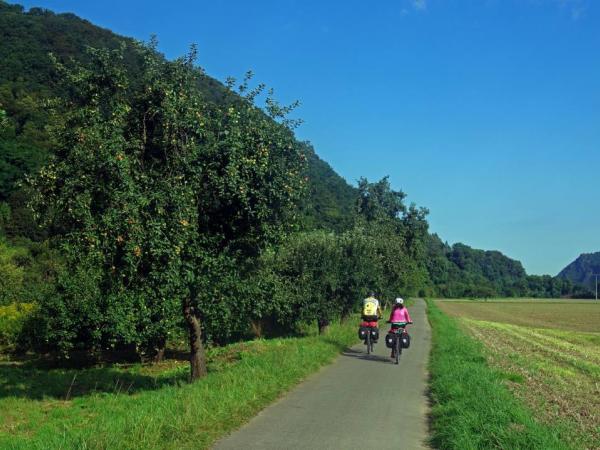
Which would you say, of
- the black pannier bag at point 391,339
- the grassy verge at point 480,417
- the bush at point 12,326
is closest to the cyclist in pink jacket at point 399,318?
the black pannier bag at point 391,339

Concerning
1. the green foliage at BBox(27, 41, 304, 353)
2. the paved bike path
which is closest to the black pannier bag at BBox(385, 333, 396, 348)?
the paved bike path

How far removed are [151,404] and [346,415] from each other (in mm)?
3203

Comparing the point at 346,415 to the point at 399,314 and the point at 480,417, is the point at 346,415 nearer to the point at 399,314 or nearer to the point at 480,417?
the point at 480,417

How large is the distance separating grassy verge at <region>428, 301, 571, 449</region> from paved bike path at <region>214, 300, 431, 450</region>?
0.36m

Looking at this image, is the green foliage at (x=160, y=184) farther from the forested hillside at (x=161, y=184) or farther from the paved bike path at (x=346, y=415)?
the paved bike path at (x=346, y=415)

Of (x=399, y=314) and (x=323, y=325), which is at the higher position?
(x=399, y=314)

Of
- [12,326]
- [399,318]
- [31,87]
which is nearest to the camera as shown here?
[399,318]

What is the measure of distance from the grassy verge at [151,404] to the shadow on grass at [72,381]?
47 millimetres

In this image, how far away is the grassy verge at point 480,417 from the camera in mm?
7219

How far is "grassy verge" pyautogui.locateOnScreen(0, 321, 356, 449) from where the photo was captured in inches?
281

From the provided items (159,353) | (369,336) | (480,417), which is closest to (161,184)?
(480,417)

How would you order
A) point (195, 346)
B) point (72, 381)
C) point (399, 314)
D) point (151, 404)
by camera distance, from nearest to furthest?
point (151, 404) < point (195, 346) < point (399, 314) < point (72, 381)

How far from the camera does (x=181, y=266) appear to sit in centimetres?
1147

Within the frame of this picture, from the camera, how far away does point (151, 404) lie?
906 cm
